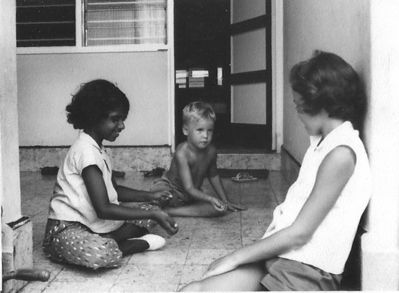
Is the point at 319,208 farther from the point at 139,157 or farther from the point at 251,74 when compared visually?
the point at 251,74

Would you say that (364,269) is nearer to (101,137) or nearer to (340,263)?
(340,263)

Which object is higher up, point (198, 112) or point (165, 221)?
point (198, 112)

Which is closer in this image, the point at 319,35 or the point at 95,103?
the point at 95,103

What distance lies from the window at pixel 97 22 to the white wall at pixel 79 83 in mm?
177

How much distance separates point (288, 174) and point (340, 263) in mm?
3053

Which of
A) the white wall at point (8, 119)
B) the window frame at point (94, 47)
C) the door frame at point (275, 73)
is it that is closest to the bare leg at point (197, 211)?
the white wall at point (8, 119)

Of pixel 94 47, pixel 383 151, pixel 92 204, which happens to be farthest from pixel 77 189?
pixel 94 47

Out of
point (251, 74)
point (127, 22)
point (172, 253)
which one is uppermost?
point (127, 22)

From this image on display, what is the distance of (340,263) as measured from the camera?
1820 millimetres

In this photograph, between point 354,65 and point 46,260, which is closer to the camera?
point 354,65

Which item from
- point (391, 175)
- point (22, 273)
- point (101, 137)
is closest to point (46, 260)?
point (101, 137)

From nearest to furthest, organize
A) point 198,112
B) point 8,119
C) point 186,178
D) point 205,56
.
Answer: point 8,119
point 198,112
point 186,178
point 205,56

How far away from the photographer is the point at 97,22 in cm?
589

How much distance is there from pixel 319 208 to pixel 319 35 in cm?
182
